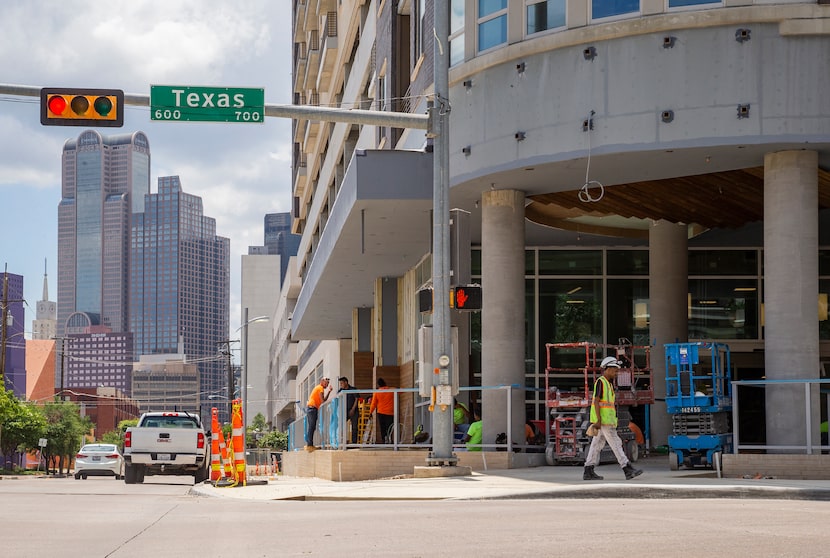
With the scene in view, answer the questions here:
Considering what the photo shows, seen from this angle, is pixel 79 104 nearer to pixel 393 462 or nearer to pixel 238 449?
pixel 238 449

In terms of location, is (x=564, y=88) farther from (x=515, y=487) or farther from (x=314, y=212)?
(x=314, y=212)

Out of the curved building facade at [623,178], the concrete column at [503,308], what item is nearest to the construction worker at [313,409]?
the curved building facade at [623,178]

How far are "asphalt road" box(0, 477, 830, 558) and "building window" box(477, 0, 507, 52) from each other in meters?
9.61

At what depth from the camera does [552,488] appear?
16.6 m

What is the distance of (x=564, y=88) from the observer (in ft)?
70.5

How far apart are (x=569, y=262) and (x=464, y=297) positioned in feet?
34.8

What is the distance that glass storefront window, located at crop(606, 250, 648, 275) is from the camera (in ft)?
100

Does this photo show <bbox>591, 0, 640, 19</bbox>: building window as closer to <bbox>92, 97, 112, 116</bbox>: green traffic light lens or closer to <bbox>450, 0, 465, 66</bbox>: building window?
<bbox>450, 0, 465, 66</bbox>: building window

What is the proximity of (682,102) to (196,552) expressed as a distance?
1305cm

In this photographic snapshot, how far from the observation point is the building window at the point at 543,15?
21656 millimetres

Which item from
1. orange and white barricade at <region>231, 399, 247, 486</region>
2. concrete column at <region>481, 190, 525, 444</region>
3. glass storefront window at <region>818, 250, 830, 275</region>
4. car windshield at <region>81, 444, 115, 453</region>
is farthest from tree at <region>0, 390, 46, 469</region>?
concrete column at <region>481, 190, 525, 444</region>

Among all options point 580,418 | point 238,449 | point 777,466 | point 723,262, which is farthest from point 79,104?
point 723,262

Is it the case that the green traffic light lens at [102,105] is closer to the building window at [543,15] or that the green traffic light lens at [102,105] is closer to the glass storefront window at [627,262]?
the building window at [543,15]

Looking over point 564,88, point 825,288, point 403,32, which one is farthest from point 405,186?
point 825,288
